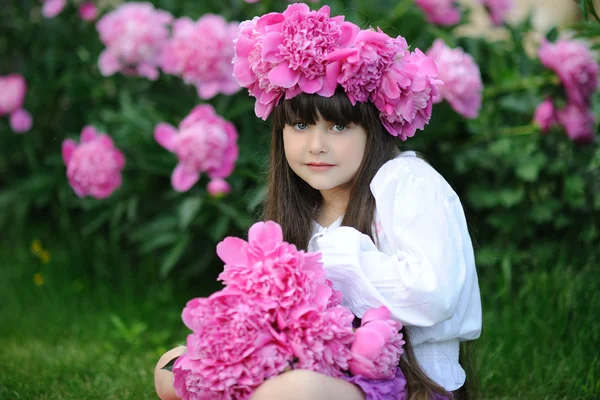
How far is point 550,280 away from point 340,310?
1.49 metres

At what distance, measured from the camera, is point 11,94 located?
Answer: 384cm

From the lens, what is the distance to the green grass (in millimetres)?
2584

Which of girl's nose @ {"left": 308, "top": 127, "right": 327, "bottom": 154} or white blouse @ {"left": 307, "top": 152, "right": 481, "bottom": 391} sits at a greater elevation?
girl's nose @ {"left": 308, "top": 127, "right": 327, "bottom": 154}

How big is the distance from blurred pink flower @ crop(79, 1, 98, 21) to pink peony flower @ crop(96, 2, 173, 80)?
1.11 feet

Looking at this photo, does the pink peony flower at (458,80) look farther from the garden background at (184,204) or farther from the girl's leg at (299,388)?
→ the girl's leg at (299,388)

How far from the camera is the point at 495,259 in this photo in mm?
3264

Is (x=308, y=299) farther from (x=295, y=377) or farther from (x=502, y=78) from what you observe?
(x=502, y=78)

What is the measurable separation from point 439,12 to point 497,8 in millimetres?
455

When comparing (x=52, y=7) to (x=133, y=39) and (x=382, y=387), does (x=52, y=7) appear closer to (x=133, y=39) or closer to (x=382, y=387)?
(x=133, y=39)

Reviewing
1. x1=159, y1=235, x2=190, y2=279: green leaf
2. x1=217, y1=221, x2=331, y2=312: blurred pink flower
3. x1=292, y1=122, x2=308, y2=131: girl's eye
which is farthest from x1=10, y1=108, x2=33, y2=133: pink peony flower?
x1=217, y1=221, x2=331, y2=312: blurred pink flower

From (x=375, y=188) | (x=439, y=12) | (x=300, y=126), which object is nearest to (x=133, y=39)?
(x=439, y=12)

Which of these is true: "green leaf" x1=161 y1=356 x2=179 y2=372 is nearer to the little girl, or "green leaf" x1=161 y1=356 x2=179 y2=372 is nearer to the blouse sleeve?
the little girl

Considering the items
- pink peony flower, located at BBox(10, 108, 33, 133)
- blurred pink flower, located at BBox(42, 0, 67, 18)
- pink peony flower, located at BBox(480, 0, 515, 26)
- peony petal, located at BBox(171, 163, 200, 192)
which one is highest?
blurred pink flower, located at BBox(42, 0, 67, 18)

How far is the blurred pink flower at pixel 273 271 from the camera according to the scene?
1820mm
